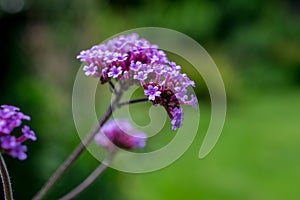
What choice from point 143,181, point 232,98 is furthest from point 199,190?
point 232,98

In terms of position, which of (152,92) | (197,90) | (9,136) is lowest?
(9,136)

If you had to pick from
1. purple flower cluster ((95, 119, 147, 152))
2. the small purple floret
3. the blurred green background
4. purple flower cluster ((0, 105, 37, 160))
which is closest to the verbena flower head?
the small purple floret

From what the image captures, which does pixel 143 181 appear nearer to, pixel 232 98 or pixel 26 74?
pixel 26 74

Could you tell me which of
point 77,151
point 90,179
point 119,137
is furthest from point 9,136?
point 119,137

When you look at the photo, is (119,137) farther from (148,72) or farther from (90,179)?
(148,72)

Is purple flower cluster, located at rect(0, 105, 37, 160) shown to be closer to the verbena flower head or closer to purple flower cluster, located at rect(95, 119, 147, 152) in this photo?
the verbena flower head

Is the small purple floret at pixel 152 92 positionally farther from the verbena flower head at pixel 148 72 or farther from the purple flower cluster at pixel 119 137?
the purple flower cluster at pixel 119 137
